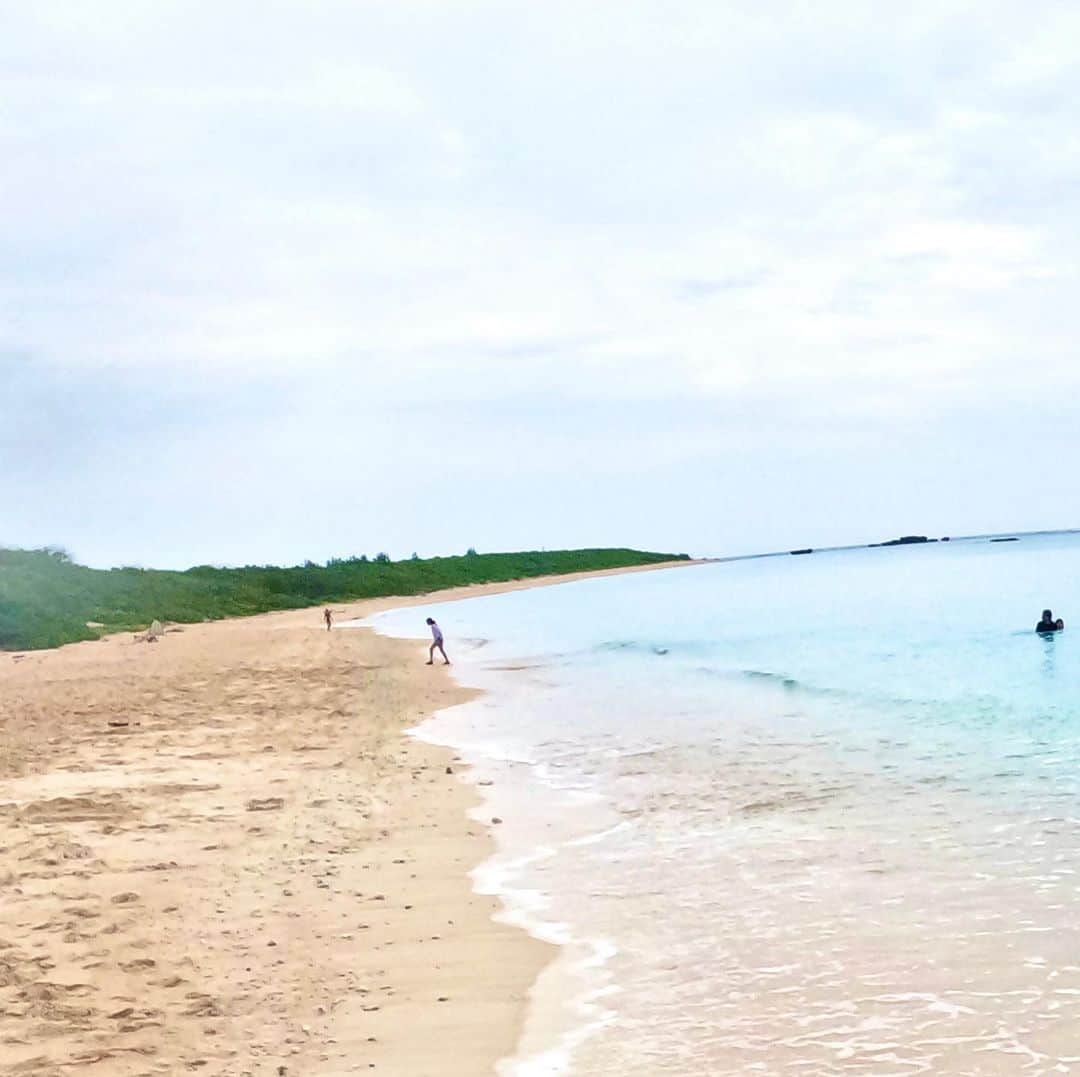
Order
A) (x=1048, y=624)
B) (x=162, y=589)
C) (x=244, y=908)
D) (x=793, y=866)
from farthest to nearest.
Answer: (x=162, y=589) < (x=1048, y=624) < (x=793, y=866) < (x=244, y=908)

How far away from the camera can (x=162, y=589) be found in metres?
55.0

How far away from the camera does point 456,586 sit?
9581 cm

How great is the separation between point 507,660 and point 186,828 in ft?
63.7

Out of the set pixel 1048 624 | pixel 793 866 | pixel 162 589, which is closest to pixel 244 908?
pixel 793 866

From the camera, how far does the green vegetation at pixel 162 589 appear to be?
1492 inches

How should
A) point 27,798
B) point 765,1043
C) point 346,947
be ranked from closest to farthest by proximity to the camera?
point 765,1043
point 346,947
point 27,798

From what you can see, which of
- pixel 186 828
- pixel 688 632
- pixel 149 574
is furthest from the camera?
pixel 149 574

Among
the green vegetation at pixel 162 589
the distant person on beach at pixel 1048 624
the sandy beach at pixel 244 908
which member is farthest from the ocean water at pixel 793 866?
the green vegetation at pixel 162 589

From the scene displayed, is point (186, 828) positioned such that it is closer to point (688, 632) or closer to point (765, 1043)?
point (765, 1043)

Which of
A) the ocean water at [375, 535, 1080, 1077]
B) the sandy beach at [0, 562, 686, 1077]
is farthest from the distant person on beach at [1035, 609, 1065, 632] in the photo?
the sandy beach at [0, 562, 686, 1077]

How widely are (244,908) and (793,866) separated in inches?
159

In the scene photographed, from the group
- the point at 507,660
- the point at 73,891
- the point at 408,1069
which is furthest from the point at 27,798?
the point at 507,660

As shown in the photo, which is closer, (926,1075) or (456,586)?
(926,1075)

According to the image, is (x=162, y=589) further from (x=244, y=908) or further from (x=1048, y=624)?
(x=244, y=908)
